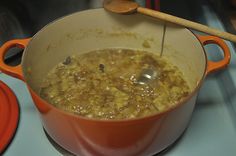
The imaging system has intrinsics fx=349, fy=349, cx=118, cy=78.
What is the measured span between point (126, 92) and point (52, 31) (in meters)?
0.18

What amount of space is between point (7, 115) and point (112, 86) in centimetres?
19

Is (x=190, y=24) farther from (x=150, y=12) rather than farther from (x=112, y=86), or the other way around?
(x=112, y=86)

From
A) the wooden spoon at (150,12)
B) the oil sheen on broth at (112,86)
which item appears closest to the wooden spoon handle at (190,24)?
the wooden spoon at (150,12)

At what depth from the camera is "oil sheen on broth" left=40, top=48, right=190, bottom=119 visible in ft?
1.95

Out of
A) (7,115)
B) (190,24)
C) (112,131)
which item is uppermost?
(190,24)

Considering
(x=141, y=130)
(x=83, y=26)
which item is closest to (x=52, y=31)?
(x=83, y=26)

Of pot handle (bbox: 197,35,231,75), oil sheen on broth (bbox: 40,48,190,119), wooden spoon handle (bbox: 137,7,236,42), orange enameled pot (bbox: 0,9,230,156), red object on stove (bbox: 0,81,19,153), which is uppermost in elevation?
wooden spoon handle (bbox: 137,7,236,42)

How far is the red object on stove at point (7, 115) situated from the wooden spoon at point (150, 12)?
0.24 metres

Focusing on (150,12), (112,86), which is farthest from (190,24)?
(112,86)

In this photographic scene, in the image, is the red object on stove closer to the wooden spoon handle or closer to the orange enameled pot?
the orange enameled pot

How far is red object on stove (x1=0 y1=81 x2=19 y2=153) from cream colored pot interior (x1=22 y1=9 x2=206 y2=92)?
5cm

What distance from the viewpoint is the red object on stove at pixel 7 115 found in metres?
0.58

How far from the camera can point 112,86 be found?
65 centimetres

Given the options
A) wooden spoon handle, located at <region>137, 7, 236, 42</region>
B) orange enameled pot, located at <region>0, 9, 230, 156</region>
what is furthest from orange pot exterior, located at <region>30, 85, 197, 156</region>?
wooden spoon handle, located at <region>137, 7, 236, 42</region>
